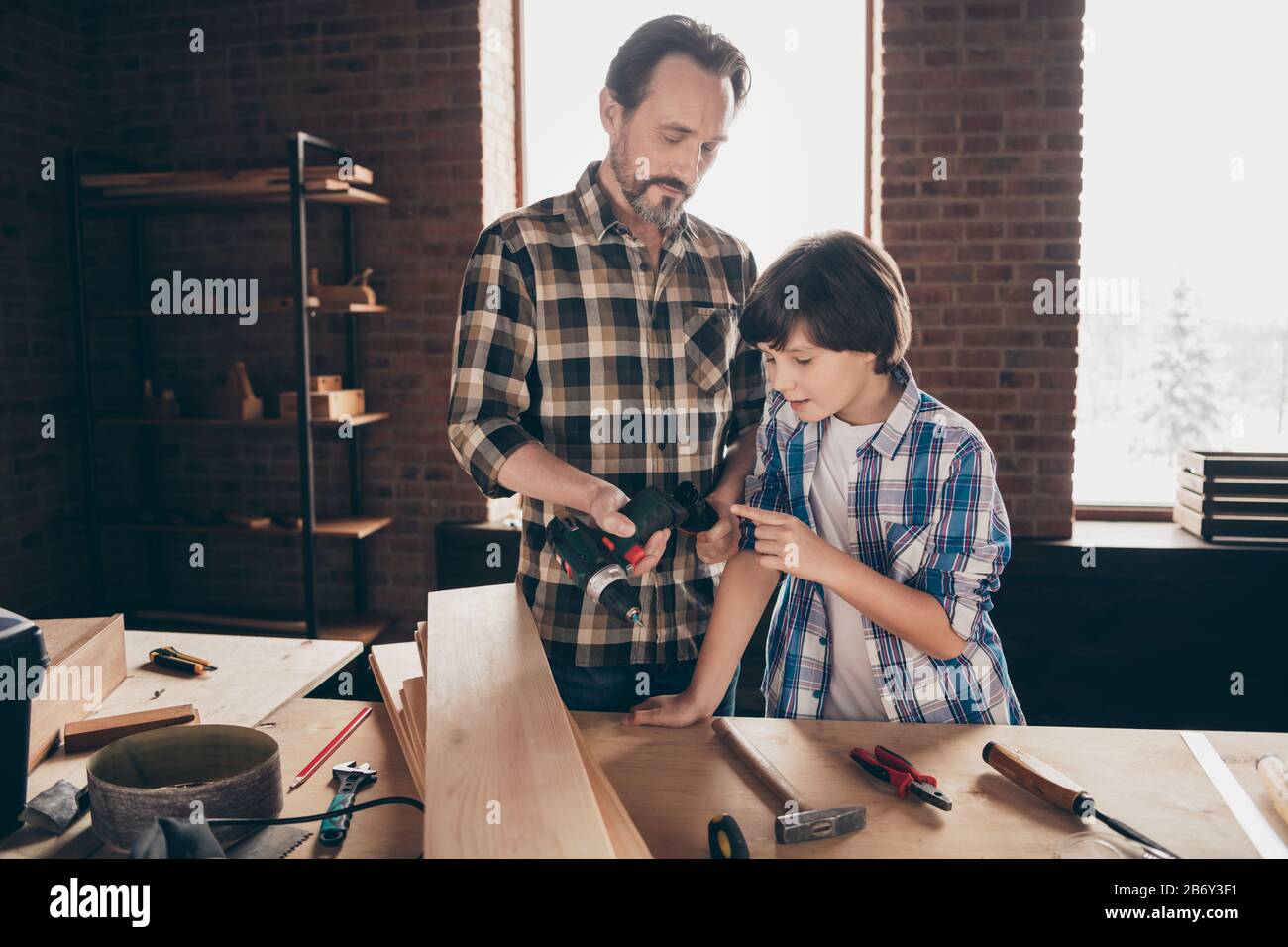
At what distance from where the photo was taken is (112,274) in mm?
3885

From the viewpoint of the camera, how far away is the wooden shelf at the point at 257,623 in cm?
355

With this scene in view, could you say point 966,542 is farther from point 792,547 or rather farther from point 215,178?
point 215,178

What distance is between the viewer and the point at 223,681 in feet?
5.40

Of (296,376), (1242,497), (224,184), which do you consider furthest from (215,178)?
(1242,497)

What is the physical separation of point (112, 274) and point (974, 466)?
12.3ft

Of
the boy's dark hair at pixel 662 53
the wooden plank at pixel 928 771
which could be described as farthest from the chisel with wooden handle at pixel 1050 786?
the boy's dark hair at pixel 662 53

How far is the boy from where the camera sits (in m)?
1.46

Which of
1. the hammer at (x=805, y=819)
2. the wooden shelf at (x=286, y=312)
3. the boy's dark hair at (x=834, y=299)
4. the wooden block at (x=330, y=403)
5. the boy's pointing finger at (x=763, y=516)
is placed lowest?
the hammer at (x=805, y=819)

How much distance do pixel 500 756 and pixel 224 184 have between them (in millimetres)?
3023

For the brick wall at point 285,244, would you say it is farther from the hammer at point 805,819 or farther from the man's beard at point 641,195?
the hammer at point 805,819

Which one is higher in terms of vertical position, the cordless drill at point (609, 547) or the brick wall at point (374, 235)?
the brick wall at point (374, 235)

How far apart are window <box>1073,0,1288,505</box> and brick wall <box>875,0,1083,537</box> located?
7.8 inches

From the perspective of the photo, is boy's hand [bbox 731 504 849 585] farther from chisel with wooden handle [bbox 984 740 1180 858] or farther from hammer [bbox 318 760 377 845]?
hammer [bbox 318 760 377 845]
